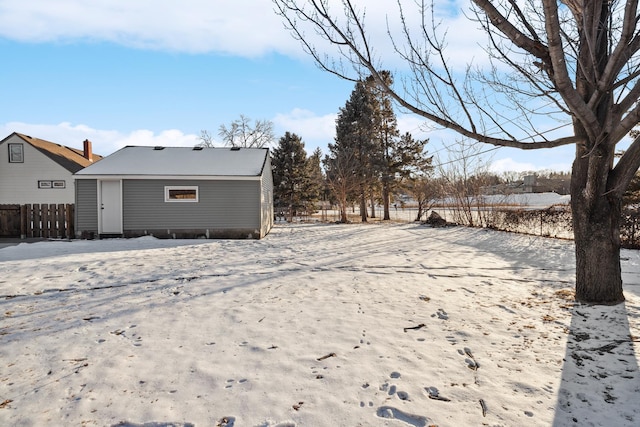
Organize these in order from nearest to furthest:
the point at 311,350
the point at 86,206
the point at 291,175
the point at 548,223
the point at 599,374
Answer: the point at 599,374 → the point at 311,350 → the point at 86,206 → the point at 548,223 → the point at 291,175

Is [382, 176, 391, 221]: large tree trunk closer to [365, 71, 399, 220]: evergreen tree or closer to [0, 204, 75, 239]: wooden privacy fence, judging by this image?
[365, 71, 399, 220]: evergreen tree

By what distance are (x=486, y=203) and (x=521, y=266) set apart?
9772mm

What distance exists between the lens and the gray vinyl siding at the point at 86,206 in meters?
11.7

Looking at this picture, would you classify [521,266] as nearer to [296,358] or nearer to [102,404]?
[296,358]

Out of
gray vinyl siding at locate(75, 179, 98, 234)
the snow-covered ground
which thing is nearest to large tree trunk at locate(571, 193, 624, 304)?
the snow-covered ground

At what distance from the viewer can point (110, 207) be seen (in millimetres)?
11828

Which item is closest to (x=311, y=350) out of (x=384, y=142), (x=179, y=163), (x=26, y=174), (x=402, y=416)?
(x=402, y=416)

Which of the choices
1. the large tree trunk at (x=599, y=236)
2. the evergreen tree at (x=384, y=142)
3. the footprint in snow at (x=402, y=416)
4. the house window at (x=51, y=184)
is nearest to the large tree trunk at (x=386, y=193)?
the evergreen tree at (x=384, y=142)

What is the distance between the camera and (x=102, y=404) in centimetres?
220

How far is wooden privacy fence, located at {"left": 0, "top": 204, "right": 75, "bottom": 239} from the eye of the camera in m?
11.8

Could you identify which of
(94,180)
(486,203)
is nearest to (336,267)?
(94,180)

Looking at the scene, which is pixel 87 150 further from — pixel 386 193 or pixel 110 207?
→ pixel 386 193

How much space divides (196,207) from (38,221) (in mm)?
5636

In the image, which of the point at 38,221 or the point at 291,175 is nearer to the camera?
the point at 38,221
